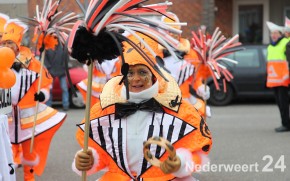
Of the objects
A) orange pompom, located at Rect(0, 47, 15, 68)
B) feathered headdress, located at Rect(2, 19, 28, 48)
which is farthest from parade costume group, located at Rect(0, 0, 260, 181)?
feathered headdress, located at Rect(2, 19, 28, 48)

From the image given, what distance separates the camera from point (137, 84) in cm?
342

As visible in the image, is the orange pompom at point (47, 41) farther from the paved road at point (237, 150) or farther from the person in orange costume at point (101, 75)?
the person in orange costume at point (101, 75)

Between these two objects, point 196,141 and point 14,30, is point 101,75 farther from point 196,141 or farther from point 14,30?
point 196,141

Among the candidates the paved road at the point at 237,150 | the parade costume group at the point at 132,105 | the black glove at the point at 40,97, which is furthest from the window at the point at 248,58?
the parade costume group at the point at 132,105

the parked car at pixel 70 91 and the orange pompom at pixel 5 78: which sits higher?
the orange pompom at pixel 5 78

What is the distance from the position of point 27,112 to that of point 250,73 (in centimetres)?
782

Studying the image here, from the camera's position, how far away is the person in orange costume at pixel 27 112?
5.83 m

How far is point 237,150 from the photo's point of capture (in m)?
8.04

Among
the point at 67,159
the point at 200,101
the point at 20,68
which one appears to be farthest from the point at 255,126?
the point at 20,68

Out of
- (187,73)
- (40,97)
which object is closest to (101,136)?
(40,97)

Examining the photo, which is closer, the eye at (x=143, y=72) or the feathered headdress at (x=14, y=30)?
the eye at (x=143, y=72)

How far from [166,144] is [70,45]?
72 cm

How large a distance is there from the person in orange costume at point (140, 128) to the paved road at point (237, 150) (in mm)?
3068

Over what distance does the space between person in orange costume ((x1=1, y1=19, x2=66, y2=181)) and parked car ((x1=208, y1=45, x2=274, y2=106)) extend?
738cm
